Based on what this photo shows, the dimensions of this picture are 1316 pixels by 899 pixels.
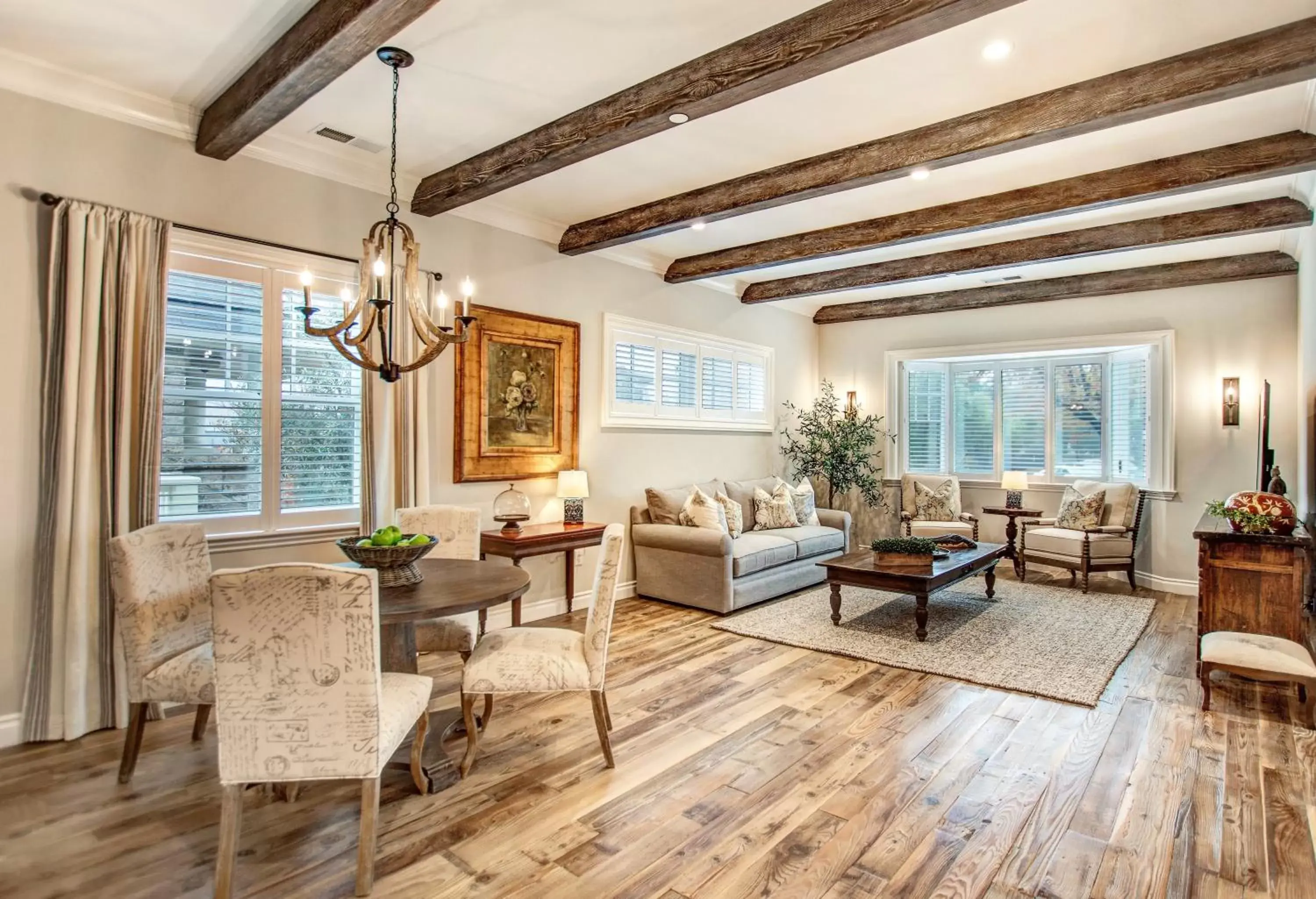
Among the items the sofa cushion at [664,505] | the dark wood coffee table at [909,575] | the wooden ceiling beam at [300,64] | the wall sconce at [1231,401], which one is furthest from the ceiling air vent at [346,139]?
the wall sconce at [1231,401]

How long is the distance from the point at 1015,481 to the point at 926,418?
1372mm

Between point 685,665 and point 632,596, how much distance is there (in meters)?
1.78

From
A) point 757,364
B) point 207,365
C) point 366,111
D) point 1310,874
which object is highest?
point 366,111

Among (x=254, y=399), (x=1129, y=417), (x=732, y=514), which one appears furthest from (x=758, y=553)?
(x=1129, y=417)

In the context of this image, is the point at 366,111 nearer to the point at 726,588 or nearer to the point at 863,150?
the point at 863,150

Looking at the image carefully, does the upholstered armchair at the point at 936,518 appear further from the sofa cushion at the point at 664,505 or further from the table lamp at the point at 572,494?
the table lamp at the point at 572,494

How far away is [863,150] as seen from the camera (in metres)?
3.78

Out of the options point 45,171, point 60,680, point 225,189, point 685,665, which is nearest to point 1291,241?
point 685,665

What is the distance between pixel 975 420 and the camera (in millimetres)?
7762

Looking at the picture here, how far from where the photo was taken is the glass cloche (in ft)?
15.4

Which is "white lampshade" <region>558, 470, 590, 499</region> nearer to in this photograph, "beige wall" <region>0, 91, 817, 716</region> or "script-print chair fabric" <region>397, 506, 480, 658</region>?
"beige wall" <region>0, 91, 817, 716</region>

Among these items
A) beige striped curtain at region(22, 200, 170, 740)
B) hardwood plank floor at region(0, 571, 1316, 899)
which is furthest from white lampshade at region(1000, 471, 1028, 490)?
beige striped curtain at region(22, 200, 170, 740)

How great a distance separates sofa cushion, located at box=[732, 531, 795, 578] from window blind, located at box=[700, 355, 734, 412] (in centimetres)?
139

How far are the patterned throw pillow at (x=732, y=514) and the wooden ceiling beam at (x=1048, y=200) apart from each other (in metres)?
1.93
